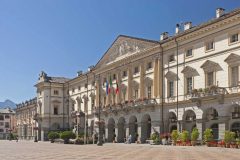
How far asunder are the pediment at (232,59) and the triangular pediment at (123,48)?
52.3 feet

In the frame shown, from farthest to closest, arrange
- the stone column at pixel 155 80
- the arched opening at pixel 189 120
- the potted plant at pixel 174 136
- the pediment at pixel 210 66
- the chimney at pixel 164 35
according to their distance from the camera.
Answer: the chimney at pixel 164 35
the stone column at pixel 155 80
the arched opening at pixel 189 120
the potted plant at pixel 174 136
the pediment at pixel 210 66

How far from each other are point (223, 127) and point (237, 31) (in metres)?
11.2

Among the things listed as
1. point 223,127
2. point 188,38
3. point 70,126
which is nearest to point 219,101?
point 223,127

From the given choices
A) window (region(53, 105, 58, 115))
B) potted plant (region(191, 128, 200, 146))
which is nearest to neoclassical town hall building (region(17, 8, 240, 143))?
potted plant (region(191, 128, 200, 146))

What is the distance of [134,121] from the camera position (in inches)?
2625

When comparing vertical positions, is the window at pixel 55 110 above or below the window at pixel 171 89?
below

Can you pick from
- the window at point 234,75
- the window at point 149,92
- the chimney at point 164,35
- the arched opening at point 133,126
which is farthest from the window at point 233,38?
the arched opening at point 133,126

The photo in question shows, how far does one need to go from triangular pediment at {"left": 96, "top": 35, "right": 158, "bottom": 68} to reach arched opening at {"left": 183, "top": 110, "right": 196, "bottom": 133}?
41.3 feet

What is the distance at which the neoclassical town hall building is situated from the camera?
47250 millimetres

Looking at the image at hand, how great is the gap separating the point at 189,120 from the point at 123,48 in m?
21.6

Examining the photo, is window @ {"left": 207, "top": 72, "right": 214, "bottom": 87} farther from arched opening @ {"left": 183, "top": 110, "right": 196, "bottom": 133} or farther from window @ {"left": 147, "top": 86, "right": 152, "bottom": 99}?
window @ {"left": 147, "top": 86, "right": 152, "bottom": 99}

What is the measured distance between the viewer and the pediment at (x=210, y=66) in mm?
48859

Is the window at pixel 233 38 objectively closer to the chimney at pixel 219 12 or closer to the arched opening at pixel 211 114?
the chimney at pixel 219 12

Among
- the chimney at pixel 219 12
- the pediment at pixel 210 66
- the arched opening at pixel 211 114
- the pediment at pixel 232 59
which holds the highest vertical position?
the chimney at pixel 219 12
